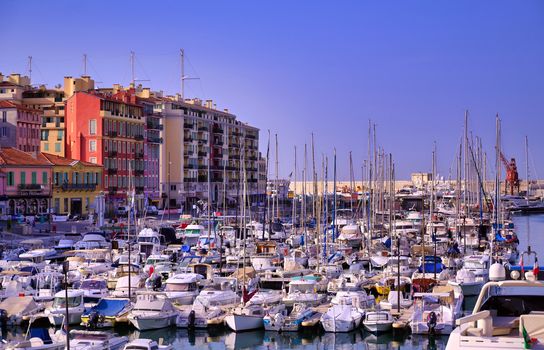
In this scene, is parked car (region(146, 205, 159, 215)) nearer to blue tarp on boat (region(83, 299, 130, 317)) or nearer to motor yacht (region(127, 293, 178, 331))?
blue tarp on boat (region(83, 299, 130, 317))

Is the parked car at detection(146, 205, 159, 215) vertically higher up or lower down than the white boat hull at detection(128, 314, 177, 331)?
higher up

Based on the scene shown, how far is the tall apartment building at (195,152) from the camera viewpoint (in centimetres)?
9812

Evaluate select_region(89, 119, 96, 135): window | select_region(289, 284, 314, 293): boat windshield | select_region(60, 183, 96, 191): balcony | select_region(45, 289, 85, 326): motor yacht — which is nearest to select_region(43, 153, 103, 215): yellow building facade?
select_region(60, 183, 96, 191): balcony

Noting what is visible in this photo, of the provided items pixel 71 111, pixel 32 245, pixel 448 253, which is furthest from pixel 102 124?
pixel 448 253

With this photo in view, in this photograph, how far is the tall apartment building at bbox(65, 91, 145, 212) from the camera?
8175 centimetres

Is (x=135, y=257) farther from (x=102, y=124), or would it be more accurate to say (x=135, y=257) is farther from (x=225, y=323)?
(x=102, y=124)

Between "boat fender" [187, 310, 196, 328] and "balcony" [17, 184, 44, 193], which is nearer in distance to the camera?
"boat fender" [187, 310, 196, 328]

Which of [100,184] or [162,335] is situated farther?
[100,184]

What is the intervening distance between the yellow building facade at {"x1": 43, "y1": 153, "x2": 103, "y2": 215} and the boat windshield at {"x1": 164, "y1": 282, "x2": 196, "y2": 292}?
3836 centimetres

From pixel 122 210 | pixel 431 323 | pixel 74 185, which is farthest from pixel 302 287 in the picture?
pixel 122 210

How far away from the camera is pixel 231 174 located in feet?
368

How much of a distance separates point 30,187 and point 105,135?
14820 millimetres

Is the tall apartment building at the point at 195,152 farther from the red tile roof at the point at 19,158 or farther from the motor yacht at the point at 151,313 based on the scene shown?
the motor yacht at the point at 151,313

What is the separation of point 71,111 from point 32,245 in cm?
3222
